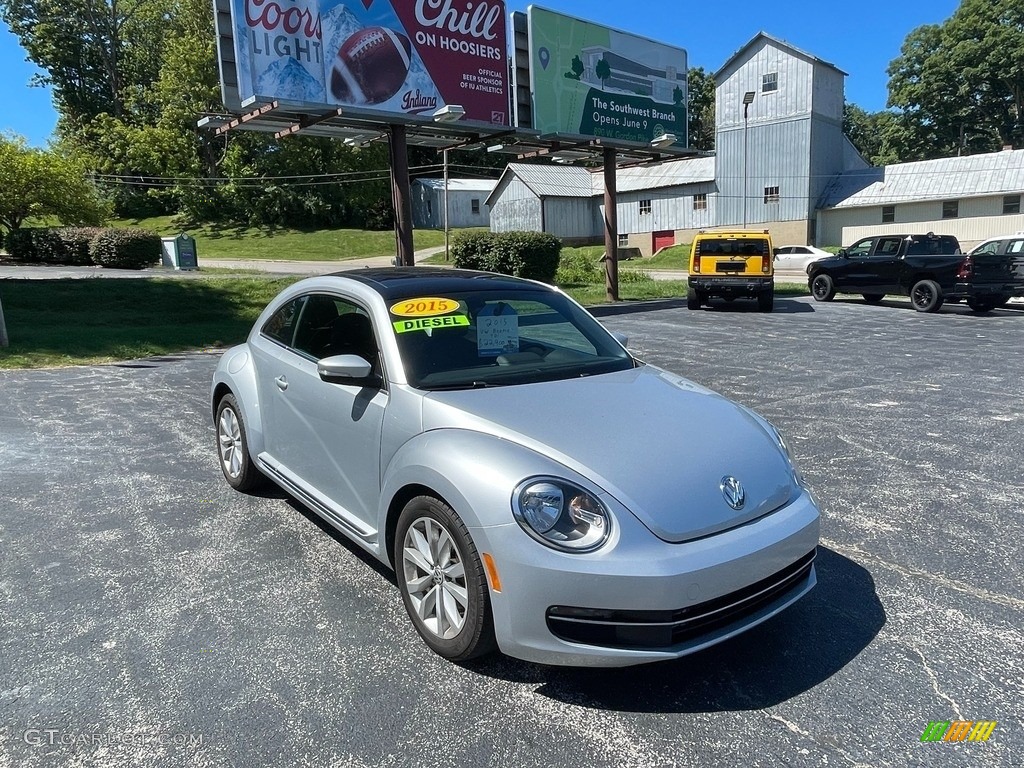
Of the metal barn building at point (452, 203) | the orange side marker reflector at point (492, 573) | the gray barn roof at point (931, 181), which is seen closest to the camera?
the orange side marker reflector at point (492, 573)

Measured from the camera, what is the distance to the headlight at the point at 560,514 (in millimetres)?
2639

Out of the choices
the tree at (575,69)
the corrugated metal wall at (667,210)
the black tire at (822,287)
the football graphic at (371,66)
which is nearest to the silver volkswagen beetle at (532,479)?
the football graphic at (371,66)

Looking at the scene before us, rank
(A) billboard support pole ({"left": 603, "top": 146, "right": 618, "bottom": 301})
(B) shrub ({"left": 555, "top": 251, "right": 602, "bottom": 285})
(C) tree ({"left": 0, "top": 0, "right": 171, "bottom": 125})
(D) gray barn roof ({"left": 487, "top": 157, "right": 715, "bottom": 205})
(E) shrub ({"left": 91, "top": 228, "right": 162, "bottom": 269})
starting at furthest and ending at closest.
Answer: (C) tree ({"left": 0, "top": 0, "right": 171, "bottom": 125})
(D) gray barn roof ({"left": 487, "top": 157, "right": 715, "bottom": 205})
(E) shrub ({"left": 91, "top": 228, "right": 162, "bottom": 269})
(B) shrub ({"left": 555, "top": 251, "right": 602, "bottom": 285})
(A) billboard support pole ({"left": 603, "top": 146, "right": 618, "bottom": 301})

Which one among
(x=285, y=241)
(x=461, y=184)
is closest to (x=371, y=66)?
(x=285, y=241)

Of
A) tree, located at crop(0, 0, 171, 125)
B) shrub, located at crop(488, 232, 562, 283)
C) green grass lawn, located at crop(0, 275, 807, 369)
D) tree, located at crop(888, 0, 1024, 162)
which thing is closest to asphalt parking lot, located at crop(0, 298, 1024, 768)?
green grass lawn, located at crop(0, 275, 807, 369)

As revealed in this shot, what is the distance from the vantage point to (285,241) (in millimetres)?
47250

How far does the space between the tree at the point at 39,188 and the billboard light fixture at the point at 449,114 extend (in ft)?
74.6

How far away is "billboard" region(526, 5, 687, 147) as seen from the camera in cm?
1780

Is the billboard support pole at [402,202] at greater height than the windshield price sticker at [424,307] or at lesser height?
greater

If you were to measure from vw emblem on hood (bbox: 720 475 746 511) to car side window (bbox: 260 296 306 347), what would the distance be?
2.91 metres

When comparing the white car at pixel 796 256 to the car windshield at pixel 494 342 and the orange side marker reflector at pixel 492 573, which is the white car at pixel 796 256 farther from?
the orange side marker reflector at pixel 492 573

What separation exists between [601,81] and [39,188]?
958 inches

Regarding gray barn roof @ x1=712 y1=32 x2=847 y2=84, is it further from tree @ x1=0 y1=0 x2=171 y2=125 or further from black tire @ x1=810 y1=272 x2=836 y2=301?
tree @ x1=0 y1=0 x2=171 y2=125

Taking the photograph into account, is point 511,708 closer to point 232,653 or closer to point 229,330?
point 232,653
